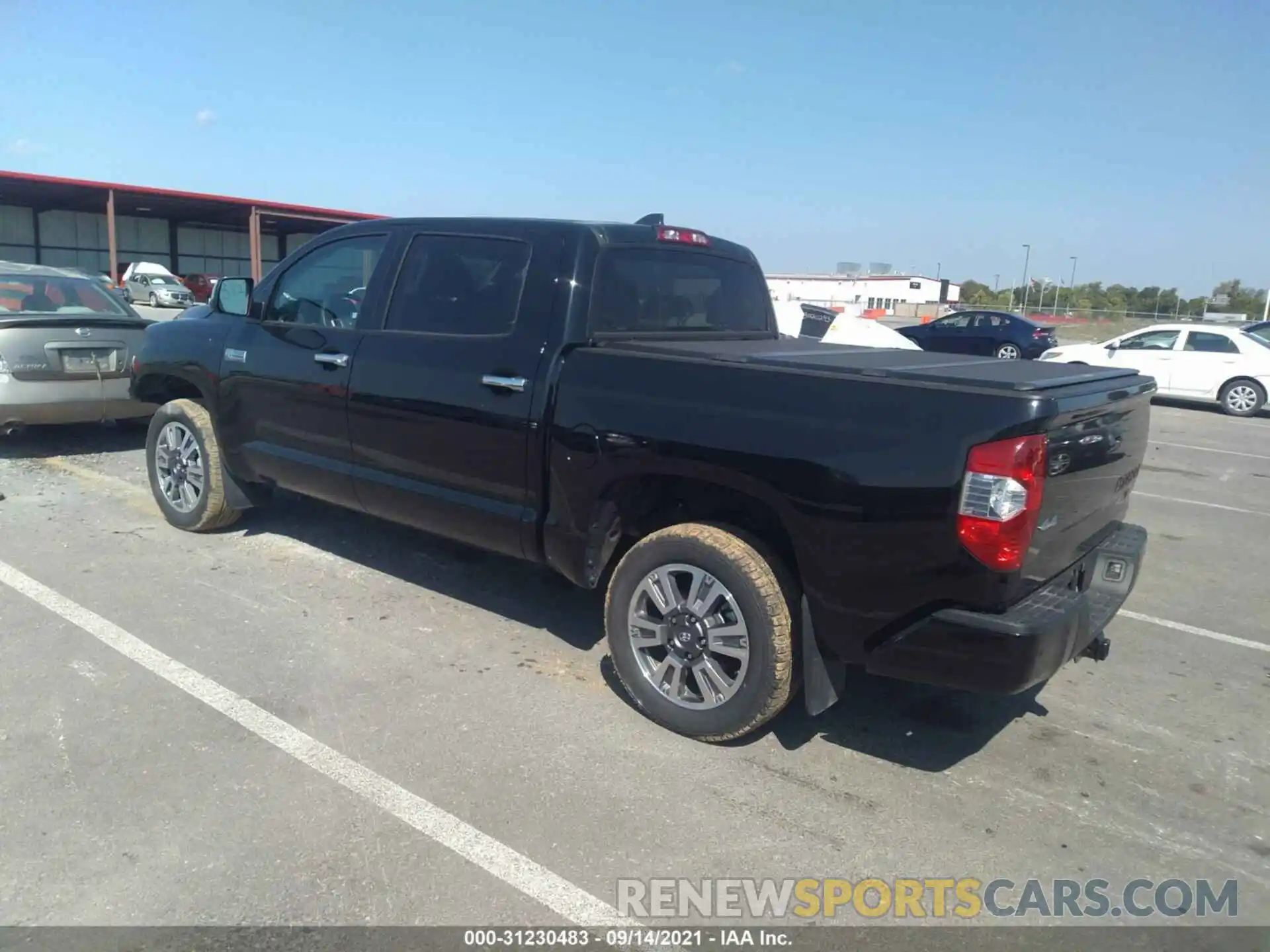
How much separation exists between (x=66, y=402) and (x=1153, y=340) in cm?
1743

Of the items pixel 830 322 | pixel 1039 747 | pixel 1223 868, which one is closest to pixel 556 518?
pixel 1039 747

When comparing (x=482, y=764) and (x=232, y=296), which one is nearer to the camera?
(x=482, y=764)

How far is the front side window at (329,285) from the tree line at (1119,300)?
4968 cm

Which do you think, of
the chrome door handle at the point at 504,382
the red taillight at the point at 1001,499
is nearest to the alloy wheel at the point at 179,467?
the chrome door handle at the point at 504,382

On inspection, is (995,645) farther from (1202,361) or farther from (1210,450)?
(1202,361)

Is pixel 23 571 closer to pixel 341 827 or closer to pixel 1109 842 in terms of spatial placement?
pixel 341 827

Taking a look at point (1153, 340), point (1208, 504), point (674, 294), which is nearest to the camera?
point (674, 294)

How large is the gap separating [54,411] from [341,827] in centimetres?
615

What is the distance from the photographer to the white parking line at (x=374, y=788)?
2809 mm

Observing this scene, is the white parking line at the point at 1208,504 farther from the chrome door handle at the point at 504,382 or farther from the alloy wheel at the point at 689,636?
the chrome door handle at the point at 504,382

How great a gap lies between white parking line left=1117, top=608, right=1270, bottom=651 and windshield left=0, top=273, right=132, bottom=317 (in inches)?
326

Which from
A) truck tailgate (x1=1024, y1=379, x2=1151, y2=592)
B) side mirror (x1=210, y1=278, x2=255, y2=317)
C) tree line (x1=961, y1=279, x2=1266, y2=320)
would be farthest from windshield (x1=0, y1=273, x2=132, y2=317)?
tree line (x1=961, y1=279, x2=1266, y2=320)

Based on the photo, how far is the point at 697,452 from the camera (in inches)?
139

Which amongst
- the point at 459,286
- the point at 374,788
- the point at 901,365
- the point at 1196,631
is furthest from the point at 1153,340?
the point at 374,788
